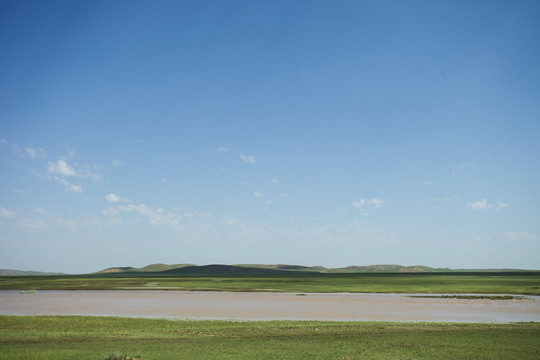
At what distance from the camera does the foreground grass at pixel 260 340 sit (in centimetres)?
2095

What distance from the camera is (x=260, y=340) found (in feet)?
83.3

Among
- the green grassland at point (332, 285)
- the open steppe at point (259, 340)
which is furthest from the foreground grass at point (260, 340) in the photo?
the green grassland at point (332, 285)

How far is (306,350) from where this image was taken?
73.3 feet

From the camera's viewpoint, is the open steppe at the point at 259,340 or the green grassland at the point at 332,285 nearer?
the open steppe at the point at 259,340

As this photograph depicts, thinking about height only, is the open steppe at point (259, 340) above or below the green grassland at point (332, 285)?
above

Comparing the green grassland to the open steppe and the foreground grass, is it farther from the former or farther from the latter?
the foreground grass

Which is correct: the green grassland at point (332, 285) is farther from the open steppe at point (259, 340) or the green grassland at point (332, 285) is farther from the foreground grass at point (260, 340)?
the foreground grass at point (260, 340)

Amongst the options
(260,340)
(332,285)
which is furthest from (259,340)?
(332,285)

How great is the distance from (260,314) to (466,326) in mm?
20060

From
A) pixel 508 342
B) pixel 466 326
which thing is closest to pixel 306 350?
pixel 508 342

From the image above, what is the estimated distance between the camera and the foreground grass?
68.7 ft

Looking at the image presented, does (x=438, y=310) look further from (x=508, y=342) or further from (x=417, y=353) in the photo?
(x=417, y=353)

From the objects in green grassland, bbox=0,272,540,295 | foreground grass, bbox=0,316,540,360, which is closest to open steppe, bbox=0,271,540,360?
foreground grass, bbox=0,316,540,360

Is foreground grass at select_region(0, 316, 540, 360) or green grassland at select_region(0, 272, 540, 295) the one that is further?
green grassland at select_region(0, 272, 540, 295)
